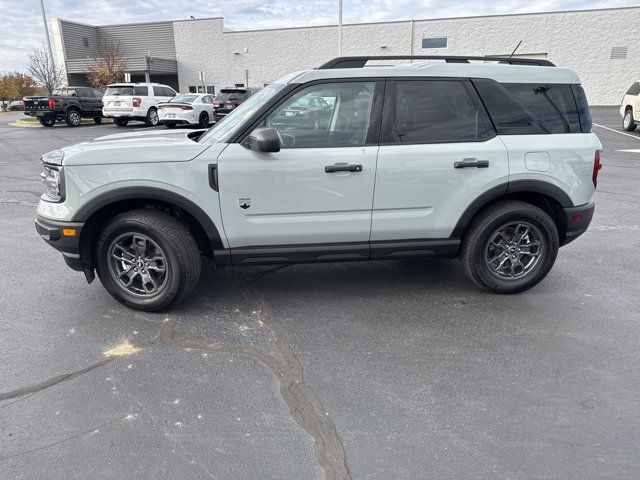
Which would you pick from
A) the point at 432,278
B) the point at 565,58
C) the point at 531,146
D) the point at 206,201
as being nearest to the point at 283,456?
the point at 206,201

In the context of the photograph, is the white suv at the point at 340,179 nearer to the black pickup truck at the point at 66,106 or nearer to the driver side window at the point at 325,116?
the driver side window at the point at 325,116

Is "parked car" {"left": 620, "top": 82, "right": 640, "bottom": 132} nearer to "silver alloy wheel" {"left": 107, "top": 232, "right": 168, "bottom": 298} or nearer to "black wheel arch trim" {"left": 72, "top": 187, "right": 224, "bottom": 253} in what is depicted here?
"black wheel arch trim" {"left": 72, "top": 187, "right": 224, "bottom": 253}

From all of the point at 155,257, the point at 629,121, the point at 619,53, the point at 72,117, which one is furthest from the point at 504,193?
the point at 619,53

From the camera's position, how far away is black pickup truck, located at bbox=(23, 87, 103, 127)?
72.1 feet

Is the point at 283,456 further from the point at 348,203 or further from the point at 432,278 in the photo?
the point at 432,278

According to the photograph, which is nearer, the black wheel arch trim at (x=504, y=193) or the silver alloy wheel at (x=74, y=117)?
the black wheel arch trim at (x=504, y=193)

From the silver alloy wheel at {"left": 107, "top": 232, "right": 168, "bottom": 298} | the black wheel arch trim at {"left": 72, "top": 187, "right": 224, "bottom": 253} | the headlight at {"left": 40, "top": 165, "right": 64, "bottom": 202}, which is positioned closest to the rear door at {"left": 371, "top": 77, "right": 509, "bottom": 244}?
the black wheel arch trim at {"left": 72, "top": 187, "right": 224, "bottom": 253}

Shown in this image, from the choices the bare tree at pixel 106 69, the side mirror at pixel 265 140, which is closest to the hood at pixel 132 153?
the side mirror at pixel 265 140

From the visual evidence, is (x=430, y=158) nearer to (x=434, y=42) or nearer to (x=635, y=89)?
(x=635, y=89)

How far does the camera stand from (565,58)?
3297 cm

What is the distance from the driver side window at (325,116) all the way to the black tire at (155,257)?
111 centimetres

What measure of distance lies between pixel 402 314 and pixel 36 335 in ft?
9.17

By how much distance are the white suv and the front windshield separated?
0.02 m

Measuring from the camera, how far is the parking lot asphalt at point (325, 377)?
7.94 ft
